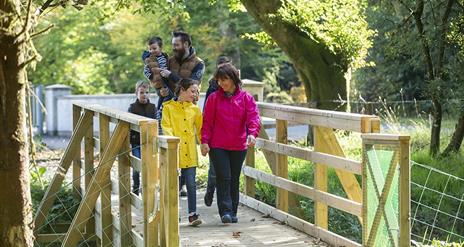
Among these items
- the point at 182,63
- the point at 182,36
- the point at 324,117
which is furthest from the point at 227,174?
the point at 182,36

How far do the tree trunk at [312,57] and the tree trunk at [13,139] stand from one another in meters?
11.0

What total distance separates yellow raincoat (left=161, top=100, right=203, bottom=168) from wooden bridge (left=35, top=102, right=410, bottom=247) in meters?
0.44

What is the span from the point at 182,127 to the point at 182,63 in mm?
1340

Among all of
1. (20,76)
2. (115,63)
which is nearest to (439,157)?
(20,76)

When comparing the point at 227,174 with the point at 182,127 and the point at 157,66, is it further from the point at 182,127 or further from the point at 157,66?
the point at 157,66

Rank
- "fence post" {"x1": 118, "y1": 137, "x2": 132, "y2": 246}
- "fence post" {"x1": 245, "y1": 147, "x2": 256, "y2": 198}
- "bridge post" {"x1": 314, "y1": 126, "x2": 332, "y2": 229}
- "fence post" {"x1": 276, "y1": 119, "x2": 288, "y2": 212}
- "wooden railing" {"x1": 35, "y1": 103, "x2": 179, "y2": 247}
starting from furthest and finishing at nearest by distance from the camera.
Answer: "fence post" {"x1": 245, "y1": 147, "x2": 256, "y2": 198}, "fence post" {"x1": 276, "y1": 119, "x2": 288, "y2": 212}, "fence post" {"x1": 118, "y1": 137, "x2": 132, "y2": 246}, "bridge post" {"x1": 314, "y1": 126, "x2": 332, "y2": 229}, "wooden railing" {"x1": 35, "y1": 103, "x2": 179, "y2": 247}

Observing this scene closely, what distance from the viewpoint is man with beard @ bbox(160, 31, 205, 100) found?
959 cm

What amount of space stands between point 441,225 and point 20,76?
280 inches

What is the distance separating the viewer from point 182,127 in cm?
860

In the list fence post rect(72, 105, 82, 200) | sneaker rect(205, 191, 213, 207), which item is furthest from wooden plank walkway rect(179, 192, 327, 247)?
fence post rect(72, 105, 82, 200)

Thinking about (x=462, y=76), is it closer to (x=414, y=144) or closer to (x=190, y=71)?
(x=414, y=144)

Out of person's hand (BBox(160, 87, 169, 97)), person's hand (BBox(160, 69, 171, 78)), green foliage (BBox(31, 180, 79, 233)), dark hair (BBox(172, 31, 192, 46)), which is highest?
dark hair (BBox(172, 31, 192, 46))

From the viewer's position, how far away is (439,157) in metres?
13.2

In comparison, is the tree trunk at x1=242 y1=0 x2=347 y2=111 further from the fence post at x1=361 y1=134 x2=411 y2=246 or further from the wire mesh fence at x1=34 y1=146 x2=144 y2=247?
the fence post at x1=361 y1=134 x2=411 y2=246
